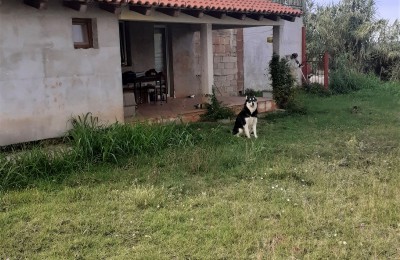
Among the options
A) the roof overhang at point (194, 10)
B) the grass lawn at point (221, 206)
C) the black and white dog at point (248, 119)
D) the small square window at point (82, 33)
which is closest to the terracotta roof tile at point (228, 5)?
the roof overhang at point (194, 10)

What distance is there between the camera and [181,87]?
13938 millimetres

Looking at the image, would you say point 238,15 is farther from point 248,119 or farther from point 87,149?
point 87,149

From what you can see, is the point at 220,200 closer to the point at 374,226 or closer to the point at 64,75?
the point at 374,226

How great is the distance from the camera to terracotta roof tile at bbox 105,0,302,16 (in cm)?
890

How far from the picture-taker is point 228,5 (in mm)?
10461

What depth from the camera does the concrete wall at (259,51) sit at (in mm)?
16688

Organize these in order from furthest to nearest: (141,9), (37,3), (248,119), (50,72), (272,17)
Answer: (272,17)
(141,9)
(248,119)
(50,72)
(37,3)

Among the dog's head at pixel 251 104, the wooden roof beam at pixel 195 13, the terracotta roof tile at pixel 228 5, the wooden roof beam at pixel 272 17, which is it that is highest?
the terracotta roof tile at pixel 228 5

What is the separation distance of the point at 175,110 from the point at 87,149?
4.19 meters

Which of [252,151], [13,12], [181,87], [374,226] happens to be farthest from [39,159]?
[181,87]

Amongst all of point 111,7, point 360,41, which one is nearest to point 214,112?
point 111,7

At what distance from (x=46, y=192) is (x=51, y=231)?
4.02 feet

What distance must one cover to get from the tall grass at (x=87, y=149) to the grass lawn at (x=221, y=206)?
214mm

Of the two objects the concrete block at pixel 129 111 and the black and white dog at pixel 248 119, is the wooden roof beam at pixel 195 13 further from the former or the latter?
the black and white dog at pixel 248 119
